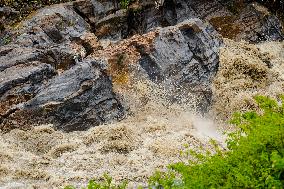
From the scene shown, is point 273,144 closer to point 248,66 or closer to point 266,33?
point 248,66

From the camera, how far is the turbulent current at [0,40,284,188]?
14617mm

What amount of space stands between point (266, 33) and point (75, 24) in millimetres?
10083

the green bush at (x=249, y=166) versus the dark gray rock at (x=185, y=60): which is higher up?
the dark gray rock at (x=185, y=60)

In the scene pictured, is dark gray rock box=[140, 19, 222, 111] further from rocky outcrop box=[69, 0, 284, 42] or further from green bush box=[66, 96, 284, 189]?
green bush box=[66, 96, 284, 189]

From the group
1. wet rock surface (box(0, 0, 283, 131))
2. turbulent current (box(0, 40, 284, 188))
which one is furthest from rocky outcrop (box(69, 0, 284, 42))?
turbulent current (box(0, 40, 284, 188))

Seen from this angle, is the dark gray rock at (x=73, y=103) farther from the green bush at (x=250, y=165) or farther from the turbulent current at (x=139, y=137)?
the green bush at (x=250, y=165)

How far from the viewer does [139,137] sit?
56.8 feet

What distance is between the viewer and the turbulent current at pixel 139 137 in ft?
48.0

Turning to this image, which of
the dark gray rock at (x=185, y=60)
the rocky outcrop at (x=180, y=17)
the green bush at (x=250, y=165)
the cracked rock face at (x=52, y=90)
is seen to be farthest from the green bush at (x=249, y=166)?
the rocky outcrop at (x=180, y=17)

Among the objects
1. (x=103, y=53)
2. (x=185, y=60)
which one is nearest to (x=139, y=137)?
(x=103, y=53)

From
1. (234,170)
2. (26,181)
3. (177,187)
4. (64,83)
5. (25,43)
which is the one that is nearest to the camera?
(234,170)

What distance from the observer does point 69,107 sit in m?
18.7

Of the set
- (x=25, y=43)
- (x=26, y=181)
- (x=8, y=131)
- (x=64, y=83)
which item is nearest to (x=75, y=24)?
(x=25, y=43)

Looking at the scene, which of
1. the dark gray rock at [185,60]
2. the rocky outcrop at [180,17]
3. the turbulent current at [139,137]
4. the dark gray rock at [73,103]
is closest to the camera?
the turbulent current at [139,137]
